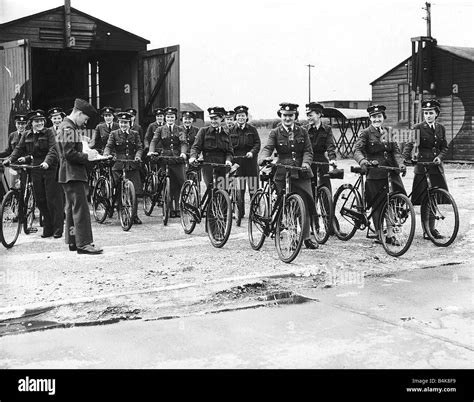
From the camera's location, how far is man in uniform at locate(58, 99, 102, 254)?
28.3ft

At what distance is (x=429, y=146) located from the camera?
10055mm

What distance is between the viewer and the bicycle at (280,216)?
26.7 feet

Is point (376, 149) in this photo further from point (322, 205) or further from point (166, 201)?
point (166, 201)

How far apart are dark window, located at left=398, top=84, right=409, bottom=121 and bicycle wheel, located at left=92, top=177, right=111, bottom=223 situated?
25000 millimetres

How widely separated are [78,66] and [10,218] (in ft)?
34.1

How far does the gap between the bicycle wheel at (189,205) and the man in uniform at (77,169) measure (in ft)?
6.24

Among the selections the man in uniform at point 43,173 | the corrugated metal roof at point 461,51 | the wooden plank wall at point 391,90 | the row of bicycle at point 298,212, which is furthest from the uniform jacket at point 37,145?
the wooden plank wall at point 391,90

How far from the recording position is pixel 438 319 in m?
5.80

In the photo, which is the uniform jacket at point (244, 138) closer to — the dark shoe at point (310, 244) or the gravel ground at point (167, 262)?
the gravel ground at point (167, 262)

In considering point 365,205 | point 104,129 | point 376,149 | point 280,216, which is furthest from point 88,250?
point 104,129

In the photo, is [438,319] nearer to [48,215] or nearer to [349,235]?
[349,235]
